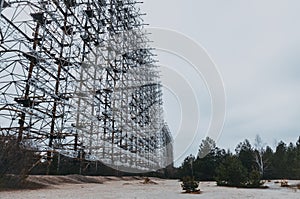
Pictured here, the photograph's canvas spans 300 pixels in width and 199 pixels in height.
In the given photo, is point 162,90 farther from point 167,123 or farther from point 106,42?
point 106,42

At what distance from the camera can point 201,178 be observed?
75.3 feet

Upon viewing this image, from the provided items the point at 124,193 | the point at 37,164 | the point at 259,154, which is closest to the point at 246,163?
the point at 259,154

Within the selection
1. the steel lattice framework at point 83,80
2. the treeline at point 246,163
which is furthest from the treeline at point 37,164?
the treeline at point 246,163

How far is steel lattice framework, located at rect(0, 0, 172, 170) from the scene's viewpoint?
36.2ft

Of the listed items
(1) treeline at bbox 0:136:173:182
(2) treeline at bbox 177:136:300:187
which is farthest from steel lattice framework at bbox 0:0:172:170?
(2) treeline at bbox 177:136:300:187

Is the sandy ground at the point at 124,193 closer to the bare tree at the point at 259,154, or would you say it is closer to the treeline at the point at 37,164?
the treeline at the point at 37,164

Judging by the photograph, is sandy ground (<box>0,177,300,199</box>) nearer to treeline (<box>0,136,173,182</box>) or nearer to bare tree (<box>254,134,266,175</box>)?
treeline (<box>0,136,173,182</box>)

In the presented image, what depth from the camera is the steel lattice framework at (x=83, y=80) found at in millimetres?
11023

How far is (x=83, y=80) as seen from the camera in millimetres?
16688

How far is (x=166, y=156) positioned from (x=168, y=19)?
27.2m

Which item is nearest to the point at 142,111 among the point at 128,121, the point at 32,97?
the point at 128,121

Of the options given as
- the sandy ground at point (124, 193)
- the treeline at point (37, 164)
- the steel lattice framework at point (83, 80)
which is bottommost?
the sandy ground at point (124, 193)

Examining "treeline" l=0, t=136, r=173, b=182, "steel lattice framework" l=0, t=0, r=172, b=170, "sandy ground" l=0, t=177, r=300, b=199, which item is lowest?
"sandy ground" l=0, t=177, r=300, b=199

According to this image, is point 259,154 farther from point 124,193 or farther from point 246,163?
point 124,193
